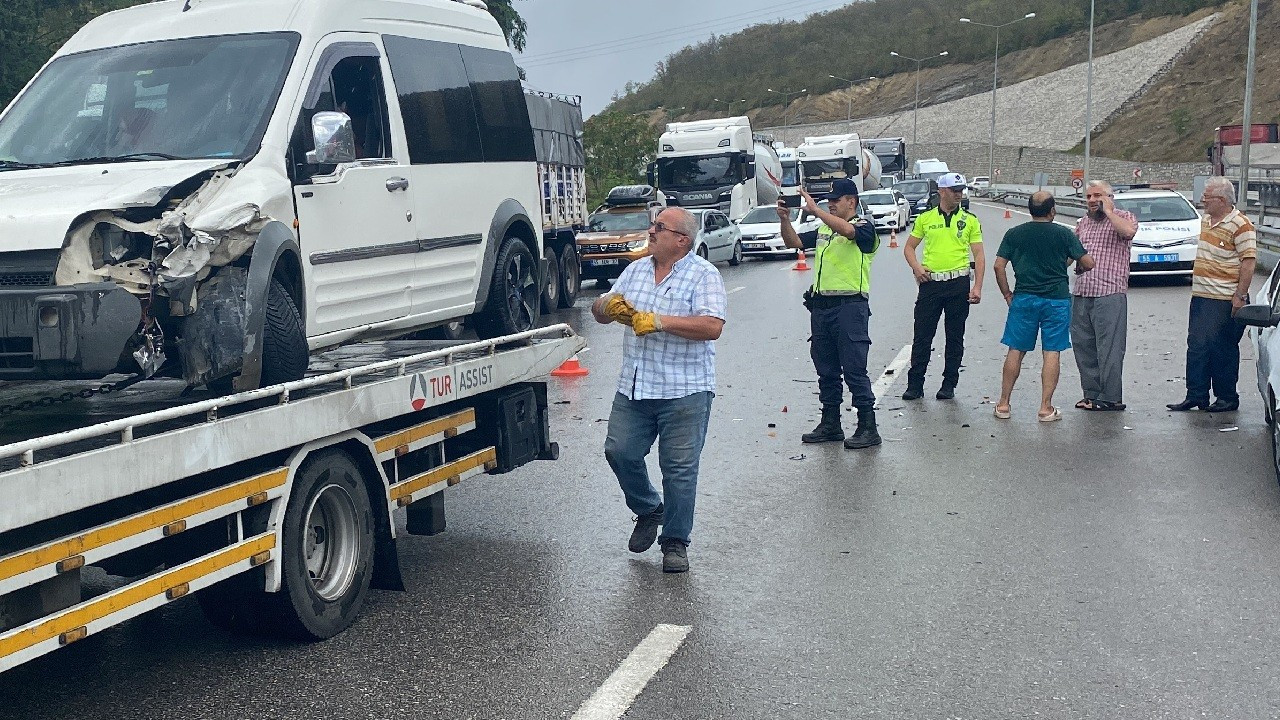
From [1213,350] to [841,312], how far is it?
3071 millimetres

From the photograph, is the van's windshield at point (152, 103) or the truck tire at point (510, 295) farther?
the truck tire at point (510, 295)

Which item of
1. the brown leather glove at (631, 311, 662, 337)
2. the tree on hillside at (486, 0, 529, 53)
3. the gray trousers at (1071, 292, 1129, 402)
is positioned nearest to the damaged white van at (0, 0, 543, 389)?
the brown leather glove at (631, 311, 662, 337)

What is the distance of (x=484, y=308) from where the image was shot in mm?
9523

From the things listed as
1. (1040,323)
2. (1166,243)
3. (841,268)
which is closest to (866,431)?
(841,268)

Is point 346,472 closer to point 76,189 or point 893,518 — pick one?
point 76,189

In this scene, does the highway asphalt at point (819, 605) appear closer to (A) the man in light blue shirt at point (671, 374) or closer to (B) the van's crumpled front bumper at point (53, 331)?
(A) the man in light blue shirt at point (671, 374)

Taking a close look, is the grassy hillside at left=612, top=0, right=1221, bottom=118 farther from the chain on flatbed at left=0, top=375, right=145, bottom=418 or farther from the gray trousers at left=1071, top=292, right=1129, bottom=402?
the chain on flatbed at left=0, top=375, right=145, bottom=418

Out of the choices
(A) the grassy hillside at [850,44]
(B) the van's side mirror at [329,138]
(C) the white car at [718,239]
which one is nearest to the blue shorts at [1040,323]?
(B) the van's side mirror at [329,138]

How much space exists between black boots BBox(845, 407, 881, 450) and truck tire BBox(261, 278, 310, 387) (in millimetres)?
4502

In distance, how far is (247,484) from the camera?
16.4 ft

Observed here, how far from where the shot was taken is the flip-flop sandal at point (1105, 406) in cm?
1129

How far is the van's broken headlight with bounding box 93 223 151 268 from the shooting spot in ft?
18.6

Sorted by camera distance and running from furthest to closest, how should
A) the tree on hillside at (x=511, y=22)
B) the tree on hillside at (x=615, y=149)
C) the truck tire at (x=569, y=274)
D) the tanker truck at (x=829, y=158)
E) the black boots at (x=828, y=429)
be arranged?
the tree on hillside at (x=615, y=149)
the tanker truck at (x=829, y=158)
the tree on hillside at (x=511, y=22)
the truck tire at (x=569, y=274)
the black boots at (x=828, y=429)

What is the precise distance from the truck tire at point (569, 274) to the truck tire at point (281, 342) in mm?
15365
